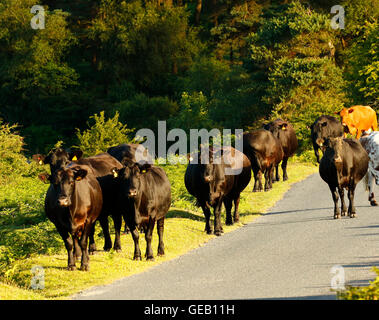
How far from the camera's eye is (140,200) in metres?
15.7

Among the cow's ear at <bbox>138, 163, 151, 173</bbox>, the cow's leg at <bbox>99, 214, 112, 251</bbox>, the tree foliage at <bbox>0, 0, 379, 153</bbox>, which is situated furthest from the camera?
the tree foliage at <bbox>0, 0, 379, 153</bbox>

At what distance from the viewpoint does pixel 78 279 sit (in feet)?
45.6

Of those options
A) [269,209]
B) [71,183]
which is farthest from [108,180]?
[269,209]

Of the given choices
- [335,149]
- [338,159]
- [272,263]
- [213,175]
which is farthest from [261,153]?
[272,263]

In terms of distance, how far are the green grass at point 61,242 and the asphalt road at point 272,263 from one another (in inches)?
23.9

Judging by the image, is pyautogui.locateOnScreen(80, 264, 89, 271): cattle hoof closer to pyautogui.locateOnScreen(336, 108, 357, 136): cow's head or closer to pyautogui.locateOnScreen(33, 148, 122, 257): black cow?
pyautogui.locateOnScreen(33, 148, 122, 257): black cow

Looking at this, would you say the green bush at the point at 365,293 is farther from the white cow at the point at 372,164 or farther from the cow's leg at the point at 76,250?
the white cow at the point at 372,164

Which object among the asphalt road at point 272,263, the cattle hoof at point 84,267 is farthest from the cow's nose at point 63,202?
the asphalt road at point 272,263

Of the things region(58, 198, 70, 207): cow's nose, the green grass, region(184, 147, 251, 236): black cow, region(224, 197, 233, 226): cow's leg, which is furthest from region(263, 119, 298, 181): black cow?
region(58, 198, 70, 207): cow's nose

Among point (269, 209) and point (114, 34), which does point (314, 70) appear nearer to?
point (269, 209)

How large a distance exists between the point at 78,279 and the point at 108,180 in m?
3.58

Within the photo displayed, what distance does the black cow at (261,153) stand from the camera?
26281 millimetres

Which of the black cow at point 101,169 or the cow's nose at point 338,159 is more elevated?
the cow's nose at point 338,159

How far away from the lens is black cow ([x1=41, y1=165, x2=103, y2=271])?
47.8 feet
